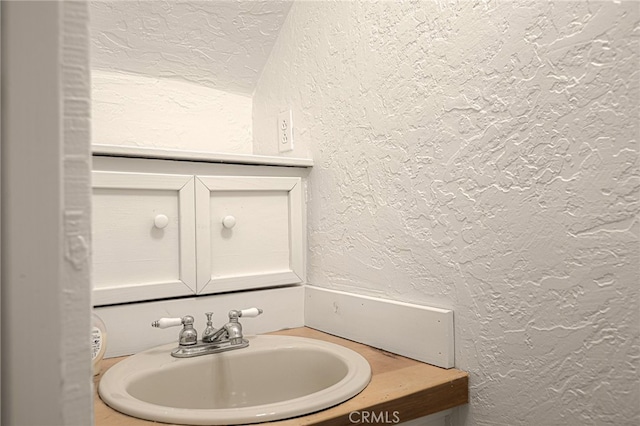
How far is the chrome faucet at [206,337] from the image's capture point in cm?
114

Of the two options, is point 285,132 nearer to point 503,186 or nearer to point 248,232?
point 248,232

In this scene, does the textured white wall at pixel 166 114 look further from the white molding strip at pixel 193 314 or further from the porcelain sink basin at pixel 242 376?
the porcelain sink basin at pixel 242 376

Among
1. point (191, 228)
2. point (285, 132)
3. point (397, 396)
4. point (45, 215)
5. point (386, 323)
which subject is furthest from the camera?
point (285, 132)

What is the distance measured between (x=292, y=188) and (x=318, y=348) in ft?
1.56

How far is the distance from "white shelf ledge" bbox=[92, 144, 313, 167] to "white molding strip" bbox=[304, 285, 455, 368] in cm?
37

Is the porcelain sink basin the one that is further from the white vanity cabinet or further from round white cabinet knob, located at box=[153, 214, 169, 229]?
round white cabinet knob, located at box=[153, 214, 169, 229]

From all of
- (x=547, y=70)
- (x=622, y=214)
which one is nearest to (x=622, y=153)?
(x=622, y=214)

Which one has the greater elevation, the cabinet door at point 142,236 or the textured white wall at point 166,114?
the textured white wall at point 166,114

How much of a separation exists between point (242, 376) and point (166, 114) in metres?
0.86

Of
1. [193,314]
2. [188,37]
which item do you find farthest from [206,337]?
[188,37]

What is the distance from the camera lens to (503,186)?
3.01ft

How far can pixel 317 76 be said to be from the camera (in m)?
1.41

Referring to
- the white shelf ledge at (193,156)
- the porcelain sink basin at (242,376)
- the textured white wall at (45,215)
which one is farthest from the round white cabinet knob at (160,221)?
the textured white wall at (45,215)

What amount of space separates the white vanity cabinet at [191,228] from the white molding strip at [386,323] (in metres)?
0.13
